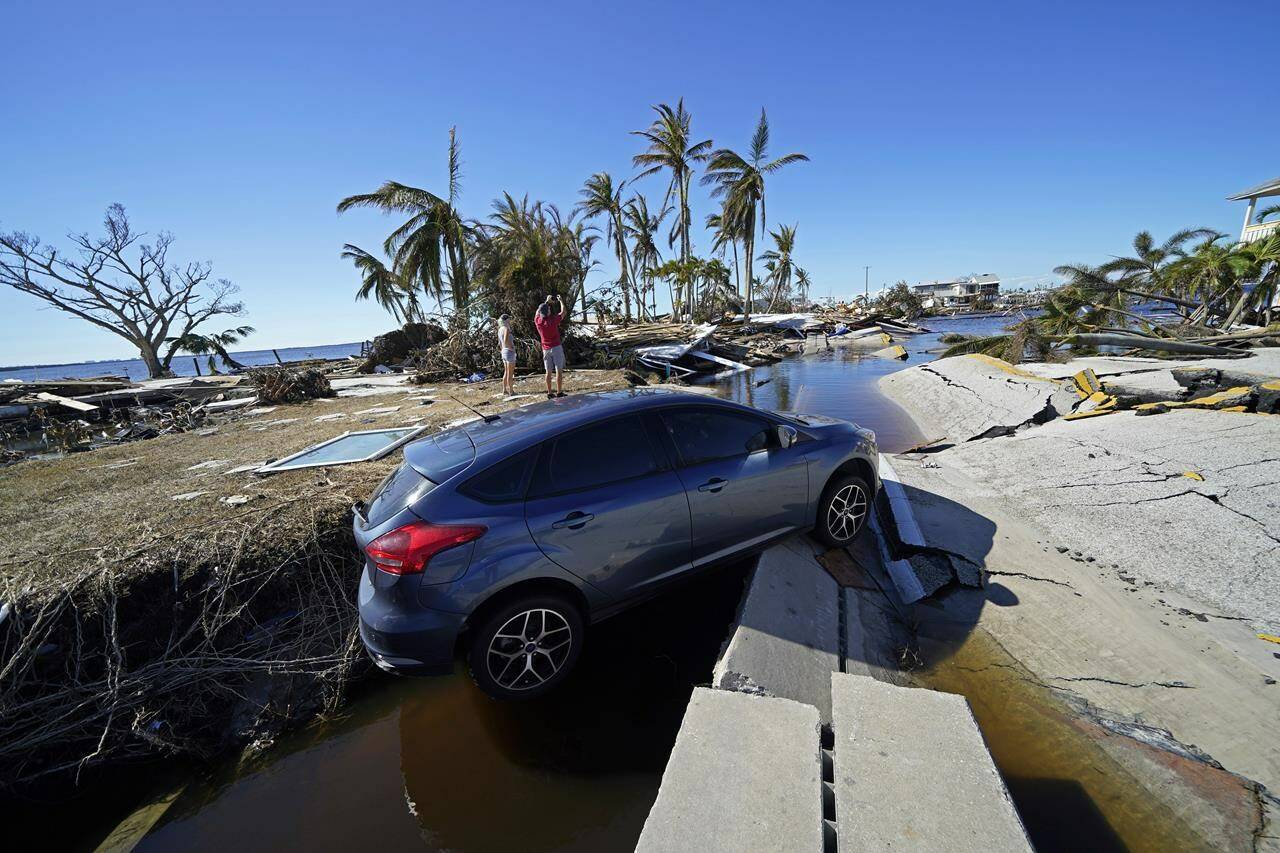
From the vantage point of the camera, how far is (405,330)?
74.1ft

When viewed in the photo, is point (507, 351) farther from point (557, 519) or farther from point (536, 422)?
point (557, 519)

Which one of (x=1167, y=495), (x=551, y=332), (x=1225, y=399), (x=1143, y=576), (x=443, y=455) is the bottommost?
(x=1143, y=576)

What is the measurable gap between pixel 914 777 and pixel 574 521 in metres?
2.05

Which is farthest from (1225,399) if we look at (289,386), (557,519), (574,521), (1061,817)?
(289,386)

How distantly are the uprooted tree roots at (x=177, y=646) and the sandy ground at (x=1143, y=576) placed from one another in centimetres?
457

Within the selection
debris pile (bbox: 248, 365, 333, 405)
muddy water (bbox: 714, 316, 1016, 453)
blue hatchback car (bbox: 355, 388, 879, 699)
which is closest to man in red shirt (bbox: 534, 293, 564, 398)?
muddy water (bbox: 714, 316, 1016, 453)

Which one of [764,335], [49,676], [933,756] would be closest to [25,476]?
[49,676]

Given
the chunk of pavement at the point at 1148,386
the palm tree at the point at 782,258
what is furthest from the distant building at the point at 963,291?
the chunk of pavement at the point at 1148,386

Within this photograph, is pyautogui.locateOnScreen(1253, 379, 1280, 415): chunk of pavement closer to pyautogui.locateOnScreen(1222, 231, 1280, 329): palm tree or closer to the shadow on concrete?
the shadow on concrete

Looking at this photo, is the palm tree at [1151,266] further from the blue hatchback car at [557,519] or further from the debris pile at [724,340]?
the blue hatchback car at [557,519]

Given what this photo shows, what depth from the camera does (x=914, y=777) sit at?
218 centimetres

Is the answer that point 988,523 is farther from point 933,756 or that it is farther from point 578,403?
point 578,403

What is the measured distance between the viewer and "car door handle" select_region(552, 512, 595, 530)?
3.03 m

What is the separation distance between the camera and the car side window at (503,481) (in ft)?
9.60
